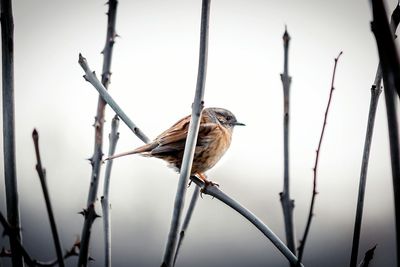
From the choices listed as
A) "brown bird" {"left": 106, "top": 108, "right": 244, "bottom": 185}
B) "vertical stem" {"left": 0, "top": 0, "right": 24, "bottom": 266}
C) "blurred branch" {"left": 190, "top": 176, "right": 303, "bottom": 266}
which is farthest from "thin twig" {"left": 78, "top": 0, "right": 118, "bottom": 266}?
"brown bird" {"left": 106, "top": 108, "right": 244, "bottom": 185}

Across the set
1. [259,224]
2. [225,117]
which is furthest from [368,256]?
[225,117]

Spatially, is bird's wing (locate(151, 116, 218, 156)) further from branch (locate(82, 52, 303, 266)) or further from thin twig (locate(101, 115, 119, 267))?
branch (locate(82, 52, 303, 266))

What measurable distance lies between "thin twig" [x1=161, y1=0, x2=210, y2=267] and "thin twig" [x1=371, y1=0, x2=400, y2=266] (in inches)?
36.5

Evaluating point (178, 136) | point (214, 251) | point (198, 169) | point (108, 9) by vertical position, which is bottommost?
point (214, 251)

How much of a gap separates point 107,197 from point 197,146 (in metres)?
2.34

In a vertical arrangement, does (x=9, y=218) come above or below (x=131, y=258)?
above

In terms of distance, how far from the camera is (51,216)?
1.61 metres

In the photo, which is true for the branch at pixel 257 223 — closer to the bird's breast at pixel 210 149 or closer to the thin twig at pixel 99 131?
the thin twig at pixel 99 131

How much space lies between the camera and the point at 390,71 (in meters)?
1.11

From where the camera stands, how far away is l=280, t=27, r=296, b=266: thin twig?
2395 millimetres

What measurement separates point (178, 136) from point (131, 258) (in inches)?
366

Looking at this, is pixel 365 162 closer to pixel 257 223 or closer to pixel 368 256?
pixel 368 256

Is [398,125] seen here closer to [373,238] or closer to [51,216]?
[51,216]

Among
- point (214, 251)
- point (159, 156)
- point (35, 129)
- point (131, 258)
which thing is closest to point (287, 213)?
point (35, 129)
